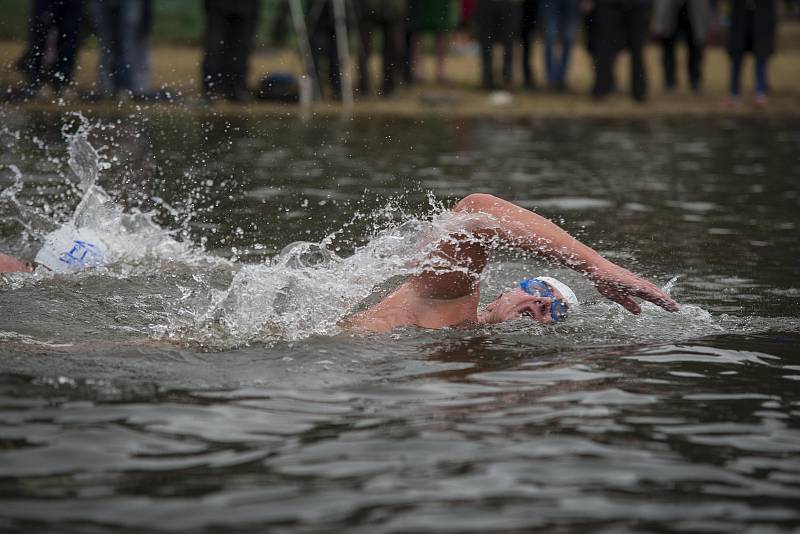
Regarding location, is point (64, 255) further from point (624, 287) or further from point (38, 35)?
point (38, 35)

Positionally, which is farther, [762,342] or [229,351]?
[762,342]

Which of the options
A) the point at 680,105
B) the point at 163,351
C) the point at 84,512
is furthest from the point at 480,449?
the point at 680,105

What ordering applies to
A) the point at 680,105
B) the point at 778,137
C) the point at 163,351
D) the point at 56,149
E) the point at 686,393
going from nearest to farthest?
the point at 686,393
the point at 163,351
the point at 56,149
the point at 778,137
the point at 680,105

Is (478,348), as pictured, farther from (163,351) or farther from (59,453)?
(59,453)

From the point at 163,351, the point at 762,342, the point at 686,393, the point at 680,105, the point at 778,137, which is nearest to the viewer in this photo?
the point at 686,393

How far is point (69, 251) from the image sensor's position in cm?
834

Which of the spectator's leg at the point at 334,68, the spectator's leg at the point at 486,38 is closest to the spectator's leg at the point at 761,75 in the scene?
the spectator's leg at the point at 486,38

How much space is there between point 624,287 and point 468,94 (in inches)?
605

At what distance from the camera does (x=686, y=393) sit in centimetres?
626

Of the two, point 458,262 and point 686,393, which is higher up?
point 458,262

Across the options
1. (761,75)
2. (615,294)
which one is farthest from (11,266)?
(761,75)

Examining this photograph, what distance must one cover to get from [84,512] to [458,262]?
310cm

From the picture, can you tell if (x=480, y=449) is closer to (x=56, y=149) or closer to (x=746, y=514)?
(x=746, y=514)

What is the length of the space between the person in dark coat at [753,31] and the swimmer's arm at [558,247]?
1568 cm
